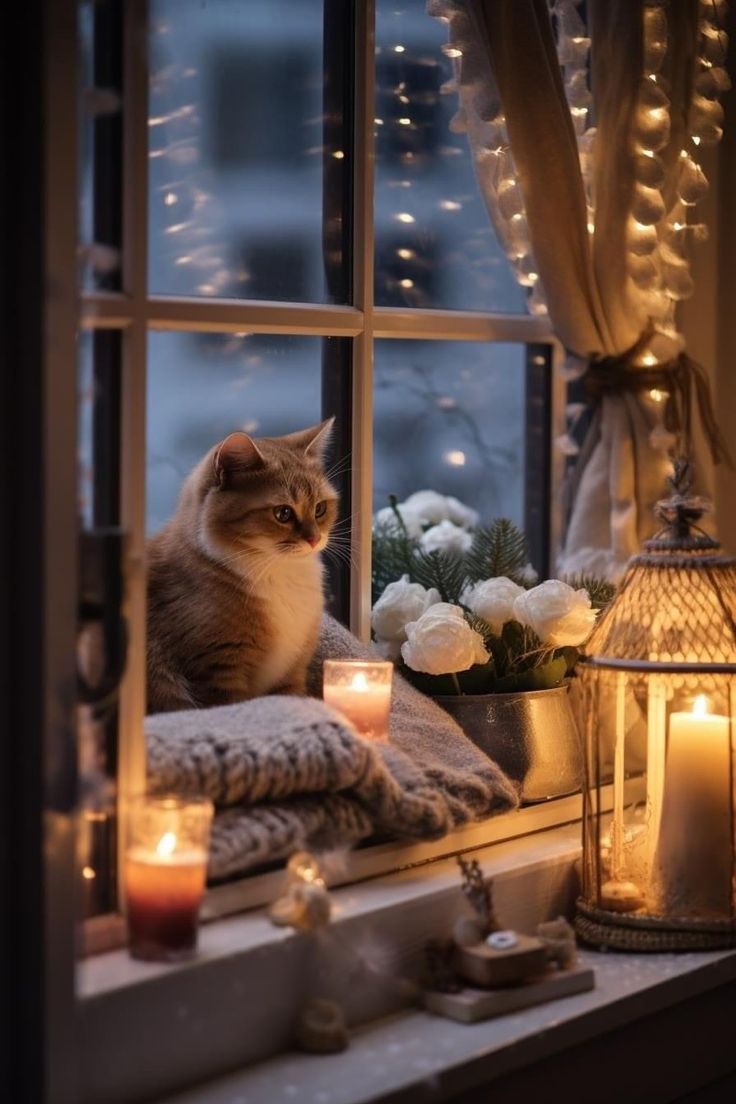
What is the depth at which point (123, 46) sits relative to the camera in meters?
1.11

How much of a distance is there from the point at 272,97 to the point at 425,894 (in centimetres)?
96

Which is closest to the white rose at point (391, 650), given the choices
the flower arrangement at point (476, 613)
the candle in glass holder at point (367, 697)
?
the flower arrangement at point (476, 613)

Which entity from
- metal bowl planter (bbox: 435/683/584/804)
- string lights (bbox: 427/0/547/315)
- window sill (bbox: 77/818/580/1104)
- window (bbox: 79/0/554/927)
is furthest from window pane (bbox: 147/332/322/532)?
window sill (bbox: 77/818/580/1104)

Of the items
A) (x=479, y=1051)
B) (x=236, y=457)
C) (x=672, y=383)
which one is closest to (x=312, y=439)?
(x=236, y=457)

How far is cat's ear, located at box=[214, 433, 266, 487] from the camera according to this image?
5.14ft

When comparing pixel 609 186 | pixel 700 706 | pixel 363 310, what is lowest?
pixel 700 706

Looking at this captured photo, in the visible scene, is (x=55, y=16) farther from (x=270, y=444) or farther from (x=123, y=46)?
(x=270, y=444)

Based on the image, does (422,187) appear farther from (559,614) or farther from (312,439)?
(559,614)

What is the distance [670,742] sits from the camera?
1.49m

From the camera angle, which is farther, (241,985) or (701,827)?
(701,827)

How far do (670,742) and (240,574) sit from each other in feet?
1.69

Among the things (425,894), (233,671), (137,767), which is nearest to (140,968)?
(137,767)

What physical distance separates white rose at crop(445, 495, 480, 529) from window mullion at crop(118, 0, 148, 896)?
0.98 metres

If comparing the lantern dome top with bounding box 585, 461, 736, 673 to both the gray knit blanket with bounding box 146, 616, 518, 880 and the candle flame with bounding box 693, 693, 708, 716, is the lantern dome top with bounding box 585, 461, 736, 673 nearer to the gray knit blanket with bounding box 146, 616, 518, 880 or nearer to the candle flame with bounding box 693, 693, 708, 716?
the candle flame with bounding box 693, 693, 708, 716
